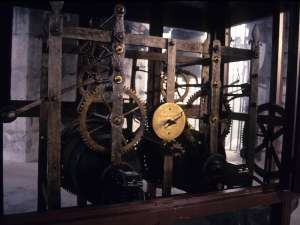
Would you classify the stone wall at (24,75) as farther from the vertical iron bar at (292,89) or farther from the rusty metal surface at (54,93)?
the vertical iron bar at (292,89)

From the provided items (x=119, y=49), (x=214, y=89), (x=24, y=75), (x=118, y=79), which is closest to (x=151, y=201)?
(x=118, y=79)

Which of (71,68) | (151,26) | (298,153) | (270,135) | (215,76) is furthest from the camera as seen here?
(71,68)

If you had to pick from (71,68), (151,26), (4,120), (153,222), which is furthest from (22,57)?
(153,222)

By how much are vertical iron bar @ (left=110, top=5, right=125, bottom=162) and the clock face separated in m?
0.38

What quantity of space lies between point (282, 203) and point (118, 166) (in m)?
1.52

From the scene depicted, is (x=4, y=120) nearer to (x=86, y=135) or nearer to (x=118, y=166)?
(x=86, y=135)

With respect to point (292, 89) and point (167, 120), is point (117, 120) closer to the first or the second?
point (167, 120)

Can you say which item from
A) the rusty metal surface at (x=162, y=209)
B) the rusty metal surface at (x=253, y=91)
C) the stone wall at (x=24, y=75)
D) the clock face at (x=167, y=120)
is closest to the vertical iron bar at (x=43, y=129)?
the clock face at (x=167, y=120)

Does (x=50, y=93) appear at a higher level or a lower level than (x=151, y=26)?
lower

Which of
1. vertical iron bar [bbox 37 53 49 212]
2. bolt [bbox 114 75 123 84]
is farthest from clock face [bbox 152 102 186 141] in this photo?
vertical iron bar [bbox 37 53 49 212]

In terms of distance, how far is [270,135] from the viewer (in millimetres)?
4410

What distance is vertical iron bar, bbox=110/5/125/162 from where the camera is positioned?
2.88 metres

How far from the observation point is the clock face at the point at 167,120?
3.08 meters

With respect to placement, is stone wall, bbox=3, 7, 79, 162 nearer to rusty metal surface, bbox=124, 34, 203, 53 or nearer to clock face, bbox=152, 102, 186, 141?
rusty metal surface, bbox=124, 34, 203, 53
